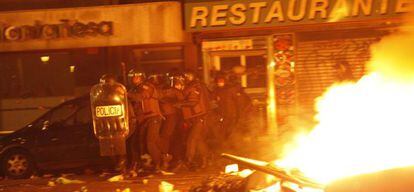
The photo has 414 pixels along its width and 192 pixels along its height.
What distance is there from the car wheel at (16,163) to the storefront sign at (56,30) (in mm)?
3739

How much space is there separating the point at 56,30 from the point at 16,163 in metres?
3.92

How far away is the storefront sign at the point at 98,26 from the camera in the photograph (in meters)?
15.4

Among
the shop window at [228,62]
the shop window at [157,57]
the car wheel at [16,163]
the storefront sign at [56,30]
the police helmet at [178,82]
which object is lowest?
the car wheel at [16,163]

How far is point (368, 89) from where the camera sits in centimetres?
761

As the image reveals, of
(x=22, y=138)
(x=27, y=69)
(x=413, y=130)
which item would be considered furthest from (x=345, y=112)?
(x=27, y=69)

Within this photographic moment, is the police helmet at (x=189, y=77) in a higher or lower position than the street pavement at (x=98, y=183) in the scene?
higher

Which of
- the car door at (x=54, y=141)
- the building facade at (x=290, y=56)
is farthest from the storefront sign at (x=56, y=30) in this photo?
the car door at (x=54, y=141)

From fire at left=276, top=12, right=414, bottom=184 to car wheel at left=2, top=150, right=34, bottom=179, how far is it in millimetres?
6320

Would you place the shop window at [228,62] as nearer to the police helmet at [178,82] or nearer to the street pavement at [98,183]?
the police helmet at [178,82]

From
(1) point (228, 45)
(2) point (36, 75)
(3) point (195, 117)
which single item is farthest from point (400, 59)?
(2) point (36, 75)

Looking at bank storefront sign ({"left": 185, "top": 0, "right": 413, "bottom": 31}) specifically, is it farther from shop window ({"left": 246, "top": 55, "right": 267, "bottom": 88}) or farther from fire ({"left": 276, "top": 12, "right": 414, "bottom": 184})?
fire ({"left": 276, "top": 12, "right": 414, "bottom": 184})

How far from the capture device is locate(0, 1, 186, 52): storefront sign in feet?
50.6

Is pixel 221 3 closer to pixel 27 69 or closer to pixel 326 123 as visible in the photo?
pixel 27 69

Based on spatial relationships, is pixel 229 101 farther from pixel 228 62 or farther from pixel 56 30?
pixel 56 30
